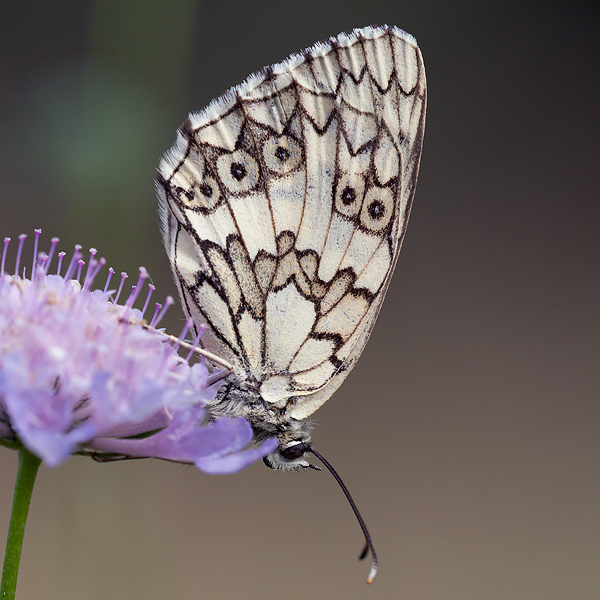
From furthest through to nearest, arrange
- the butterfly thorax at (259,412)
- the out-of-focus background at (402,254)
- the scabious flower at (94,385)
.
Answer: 1. the out-of-focus background at (402,254)
2. the butterfly thorax at (259,412)
3. the scabious flower at (94,385)

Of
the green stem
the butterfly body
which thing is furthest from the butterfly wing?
the green stem

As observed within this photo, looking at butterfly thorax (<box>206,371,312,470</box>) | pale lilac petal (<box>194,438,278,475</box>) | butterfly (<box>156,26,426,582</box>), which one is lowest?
butterfly thorax (<box>206,371,312,470</box>)

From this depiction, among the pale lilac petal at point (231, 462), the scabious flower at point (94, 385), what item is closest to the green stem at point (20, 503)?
the scabious flower at point (94, 385)

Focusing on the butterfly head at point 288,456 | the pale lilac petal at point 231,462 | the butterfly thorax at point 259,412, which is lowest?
the butterfly head at point 288,456

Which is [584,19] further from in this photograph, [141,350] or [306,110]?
[141,350]

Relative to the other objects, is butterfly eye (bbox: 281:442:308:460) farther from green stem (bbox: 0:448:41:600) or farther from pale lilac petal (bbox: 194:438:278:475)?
green stem (bbox: 0:448:41:600)

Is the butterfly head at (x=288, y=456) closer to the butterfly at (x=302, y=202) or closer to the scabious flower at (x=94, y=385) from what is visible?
the butterfly at (x=302, y=202)

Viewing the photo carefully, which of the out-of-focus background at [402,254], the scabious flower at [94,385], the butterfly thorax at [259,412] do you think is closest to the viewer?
the scabious flower at [94,385]
